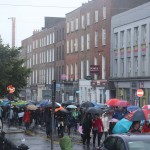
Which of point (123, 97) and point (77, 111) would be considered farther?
point (123, 97)

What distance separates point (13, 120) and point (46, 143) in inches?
564

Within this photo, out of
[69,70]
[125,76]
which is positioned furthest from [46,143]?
[69,70]

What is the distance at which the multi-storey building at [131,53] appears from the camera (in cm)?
4684

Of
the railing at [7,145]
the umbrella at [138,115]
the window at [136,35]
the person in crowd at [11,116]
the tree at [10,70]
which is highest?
the window at [136,35]

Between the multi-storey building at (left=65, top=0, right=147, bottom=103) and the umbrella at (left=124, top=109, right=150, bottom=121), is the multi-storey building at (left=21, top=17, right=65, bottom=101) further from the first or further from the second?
the umbrella at (left=124, top=109, right=150, bottom=121)

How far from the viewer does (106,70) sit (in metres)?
56.9

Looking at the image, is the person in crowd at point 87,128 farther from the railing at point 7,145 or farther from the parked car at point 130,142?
the parked car at point 130,142

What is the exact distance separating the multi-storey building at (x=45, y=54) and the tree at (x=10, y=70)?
29.6 m

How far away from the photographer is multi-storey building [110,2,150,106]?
1844 inches

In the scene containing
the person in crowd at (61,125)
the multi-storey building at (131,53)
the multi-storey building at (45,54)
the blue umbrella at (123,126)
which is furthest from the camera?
the multi-storey building at (45,54)

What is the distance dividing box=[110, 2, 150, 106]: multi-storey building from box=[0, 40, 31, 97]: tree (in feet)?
36.2

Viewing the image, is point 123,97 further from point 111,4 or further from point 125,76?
point 111,4

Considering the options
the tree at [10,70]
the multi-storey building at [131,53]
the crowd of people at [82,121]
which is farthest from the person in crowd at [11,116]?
the multi-storey building at [131,53]

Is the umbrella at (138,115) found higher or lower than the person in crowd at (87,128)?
higher
